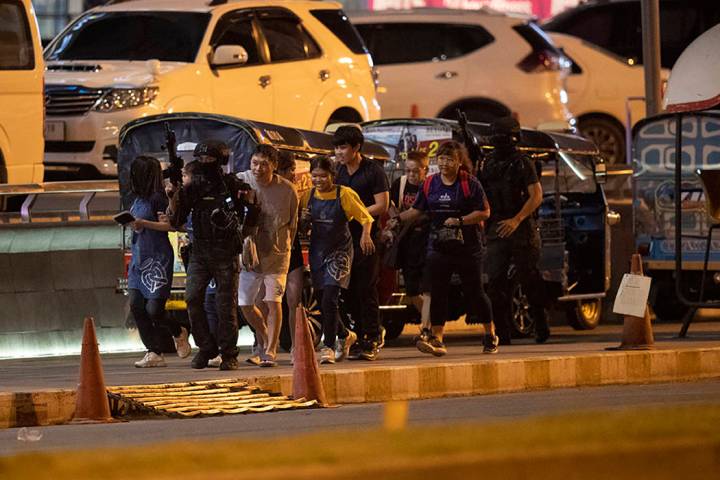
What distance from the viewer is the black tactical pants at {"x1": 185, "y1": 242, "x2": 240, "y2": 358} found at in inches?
540

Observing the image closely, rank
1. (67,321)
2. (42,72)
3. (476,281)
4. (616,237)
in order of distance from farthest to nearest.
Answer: (616,237) < (42,72) < (67,321) < (476,281)

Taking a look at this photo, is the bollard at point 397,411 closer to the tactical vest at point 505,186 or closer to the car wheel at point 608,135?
the tactical vest at point 505,186

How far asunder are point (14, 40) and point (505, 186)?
17.0 ft

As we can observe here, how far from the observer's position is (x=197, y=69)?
65.0 ft

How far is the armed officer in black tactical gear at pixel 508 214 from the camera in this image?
15.9 meters

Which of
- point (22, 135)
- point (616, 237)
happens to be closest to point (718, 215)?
point (616, 237)

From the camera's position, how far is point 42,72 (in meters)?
18.3

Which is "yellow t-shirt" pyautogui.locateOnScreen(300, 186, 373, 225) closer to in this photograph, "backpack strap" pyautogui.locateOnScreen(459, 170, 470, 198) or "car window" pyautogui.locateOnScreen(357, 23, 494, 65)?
"backpack strap" pyautogui.locateOnScreen(459, 170, 470, 198)

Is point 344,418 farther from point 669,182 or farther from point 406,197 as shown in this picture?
point 669,182

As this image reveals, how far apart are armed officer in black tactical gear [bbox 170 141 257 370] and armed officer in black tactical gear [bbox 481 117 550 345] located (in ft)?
9.60

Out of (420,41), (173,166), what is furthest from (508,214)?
(420,41)

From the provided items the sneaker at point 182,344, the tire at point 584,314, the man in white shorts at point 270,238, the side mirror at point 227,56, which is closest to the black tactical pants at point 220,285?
the man in white shorts at point 270,238

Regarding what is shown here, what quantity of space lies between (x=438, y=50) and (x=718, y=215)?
9.73 metres

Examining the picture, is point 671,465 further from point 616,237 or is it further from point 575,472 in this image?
point 616,237
